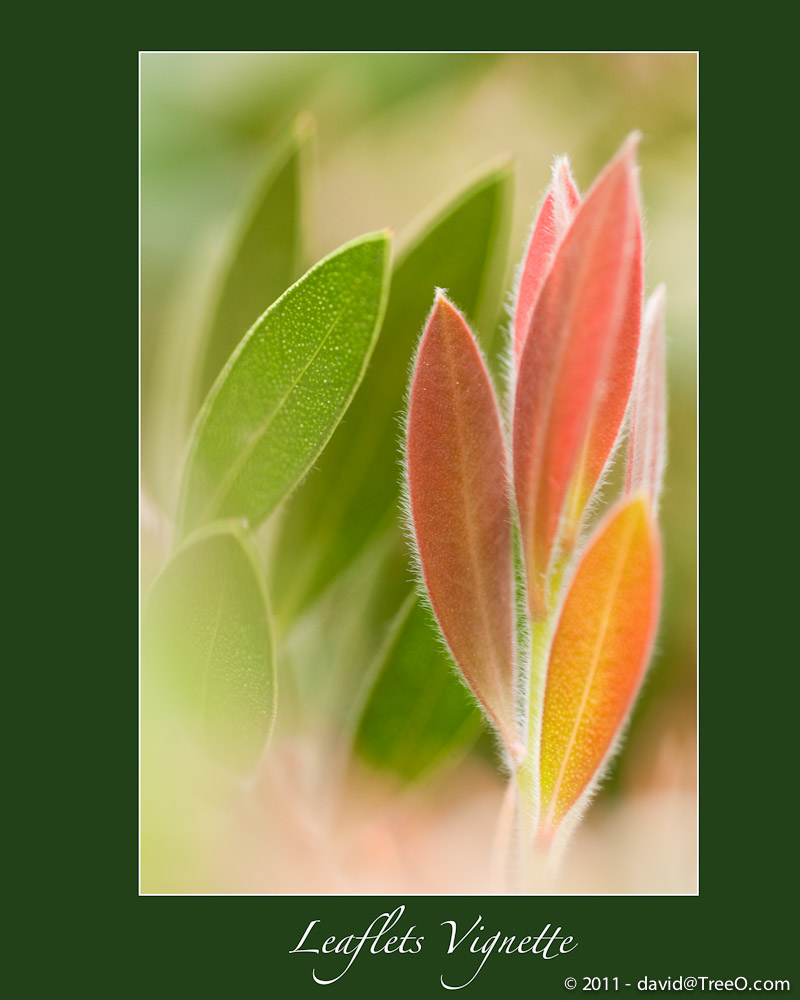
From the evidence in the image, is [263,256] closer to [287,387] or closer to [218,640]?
[287,387]

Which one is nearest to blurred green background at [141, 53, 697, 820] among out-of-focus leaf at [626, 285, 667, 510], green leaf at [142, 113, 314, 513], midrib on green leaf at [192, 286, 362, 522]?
green leaf at [142, 113, 314, 513]

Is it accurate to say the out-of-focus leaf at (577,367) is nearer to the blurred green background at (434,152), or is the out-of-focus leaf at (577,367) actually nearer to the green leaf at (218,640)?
the green leaf at (218,640)

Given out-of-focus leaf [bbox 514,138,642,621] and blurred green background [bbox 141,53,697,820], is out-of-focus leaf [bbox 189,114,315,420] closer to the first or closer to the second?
blurred green background [bbox 141,53,697,820]

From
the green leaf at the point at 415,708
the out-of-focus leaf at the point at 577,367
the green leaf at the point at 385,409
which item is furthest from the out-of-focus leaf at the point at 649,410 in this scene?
the green leaf at the point at 415,708

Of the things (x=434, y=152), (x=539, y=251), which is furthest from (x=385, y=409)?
(x=434, y=152)

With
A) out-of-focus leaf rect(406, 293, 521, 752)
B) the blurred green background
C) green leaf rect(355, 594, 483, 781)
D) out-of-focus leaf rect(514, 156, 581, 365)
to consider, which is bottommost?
green leaf rect(355, 594, 483, 781)

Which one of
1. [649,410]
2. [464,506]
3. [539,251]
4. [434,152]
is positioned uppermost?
[434,152]
